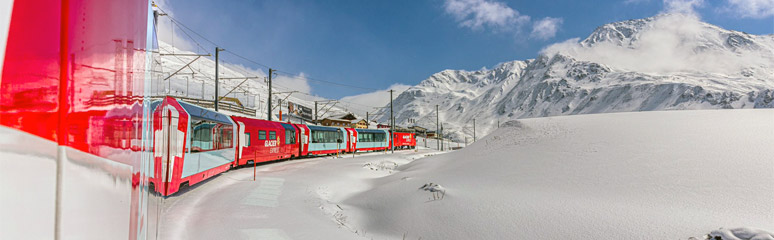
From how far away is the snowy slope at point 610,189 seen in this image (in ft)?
17.3

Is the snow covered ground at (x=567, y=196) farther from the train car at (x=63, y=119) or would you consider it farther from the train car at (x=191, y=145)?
the train car at (x=63, y=119)

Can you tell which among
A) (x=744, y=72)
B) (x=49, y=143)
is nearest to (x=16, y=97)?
(x=49, y=143)

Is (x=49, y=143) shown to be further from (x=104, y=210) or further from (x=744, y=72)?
(x=744, y=72)

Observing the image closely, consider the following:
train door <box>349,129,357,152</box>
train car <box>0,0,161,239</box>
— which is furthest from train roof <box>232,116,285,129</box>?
train car <box>0,0,161,239</box>

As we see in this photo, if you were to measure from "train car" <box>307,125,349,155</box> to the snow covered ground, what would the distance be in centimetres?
1410

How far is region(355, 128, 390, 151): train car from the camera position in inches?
1299

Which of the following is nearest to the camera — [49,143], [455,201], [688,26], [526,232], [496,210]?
[49,143]

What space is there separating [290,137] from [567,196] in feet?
58.4

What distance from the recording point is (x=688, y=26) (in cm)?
17700

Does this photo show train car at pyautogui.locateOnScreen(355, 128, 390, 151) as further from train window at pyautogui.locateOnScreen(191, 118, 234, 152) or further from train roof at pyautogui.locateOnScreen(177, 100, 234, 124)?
train roof at pyautogui.locateOnScreen(177, 100, 234, 124)

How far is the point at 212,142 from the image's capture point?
11.4m

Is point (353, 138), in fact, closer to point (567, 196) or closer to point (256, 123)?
point (256, 123)

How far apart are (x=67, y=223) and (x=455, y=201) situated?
7.00 meters

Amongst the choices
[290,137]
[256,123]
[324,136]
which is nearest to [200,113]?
[256,123]
